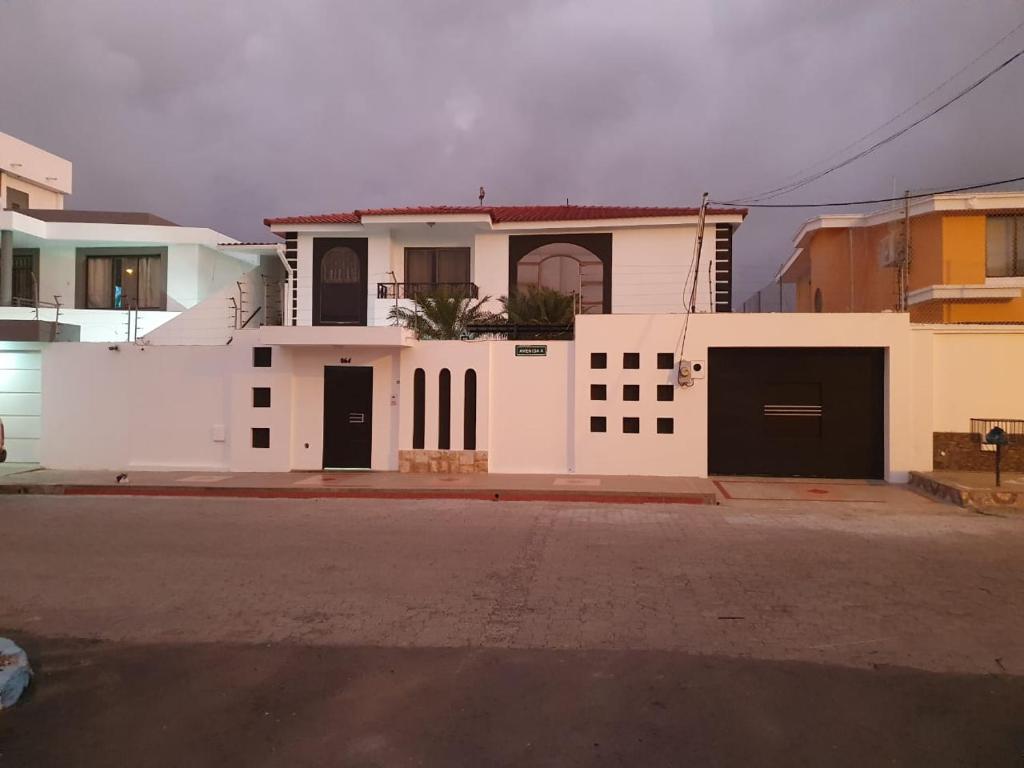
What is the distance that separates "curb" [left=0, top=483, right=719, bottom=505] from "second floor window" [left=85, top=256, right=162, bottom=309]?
492 inches

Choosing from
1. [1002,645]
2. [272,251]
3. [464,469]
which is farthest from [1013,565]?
[272,251]

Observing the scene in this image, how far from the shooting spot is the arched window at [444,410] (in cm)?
1581

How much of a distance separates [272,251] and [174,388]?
908cm

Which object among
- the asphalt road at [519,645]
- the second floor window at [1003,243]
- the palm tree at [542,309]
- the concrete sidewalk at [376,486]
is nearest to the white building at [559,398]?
the concrete sidewalk at [376,486]

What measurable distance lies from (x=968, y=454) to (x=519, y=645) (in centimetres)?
1212

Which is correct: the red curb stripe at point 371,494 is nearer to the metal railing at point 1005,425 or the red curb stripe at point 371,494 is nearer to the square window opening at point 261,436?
the square window opening at point 261,436

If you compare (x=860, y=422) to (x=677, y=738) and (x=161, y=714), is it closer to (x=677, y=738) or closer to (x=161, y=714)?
(x=677, y=738)

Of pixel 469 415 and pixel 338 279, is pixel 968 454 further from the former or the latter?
pixel 338 279

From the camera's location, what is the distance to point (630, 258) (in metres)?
21.4

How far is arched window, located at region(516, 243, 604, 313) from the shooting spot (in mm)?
21469

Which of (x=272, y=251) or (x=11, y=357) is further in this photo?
(x=272, y=251)

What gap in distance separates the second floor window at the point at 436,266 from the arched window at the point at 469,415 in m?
6.98

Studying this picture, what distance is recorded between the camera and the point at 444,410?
15.9 m

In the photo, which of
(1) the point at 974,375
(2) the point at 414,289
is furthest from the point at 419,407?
(1) the point at 974,375
